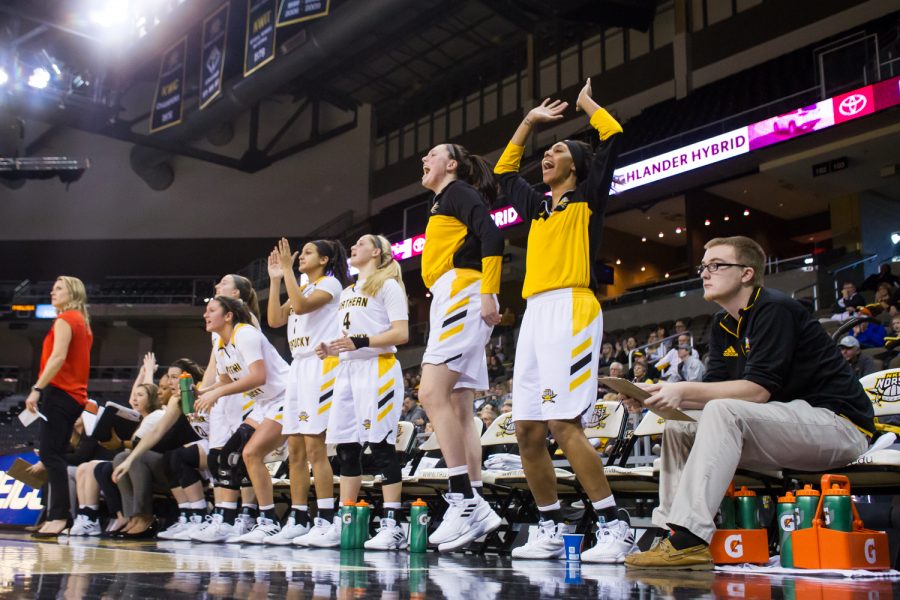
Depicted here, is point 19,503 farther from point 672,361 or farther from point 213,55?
point 213,55

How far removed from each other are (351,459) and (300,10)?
11.0m

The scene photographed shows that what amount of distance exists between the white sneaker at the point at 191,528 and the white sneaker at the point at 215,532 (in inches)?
1.2

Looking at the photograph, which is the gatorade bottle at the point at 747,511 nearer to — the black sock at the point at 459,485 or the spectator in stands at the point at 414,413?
the black sock at the point at 459,485

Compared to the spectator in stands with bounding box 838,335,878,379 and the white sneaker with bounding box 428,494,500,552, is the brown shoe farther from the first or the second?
the spectator in stands with bounding box 838,335,878,379

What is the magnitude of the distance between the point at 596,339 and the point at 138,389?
4279 mm

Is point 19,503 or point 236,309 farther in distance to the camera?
point 19,503

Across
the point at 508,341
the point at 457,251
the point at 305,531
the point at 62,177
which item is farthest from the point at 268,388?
the point at 62,177

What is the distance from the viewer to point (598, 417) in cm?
442

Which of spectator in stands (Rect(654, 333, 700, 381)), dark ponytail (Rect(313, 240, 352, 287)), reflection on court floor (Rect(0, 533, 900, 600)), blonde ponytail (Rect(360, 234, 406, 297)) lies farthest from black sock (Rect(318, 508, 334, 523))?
spectator in stands (Rect(654, 333, 700, 381))

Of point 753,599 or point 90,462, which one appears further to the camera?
point 90,462

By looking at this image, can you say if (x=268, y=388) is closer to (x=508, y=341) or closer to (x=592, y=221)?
(x=592, y=221)

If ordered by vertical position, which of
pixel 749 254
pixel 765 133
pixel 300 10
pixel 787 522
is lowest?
pixel 787 522

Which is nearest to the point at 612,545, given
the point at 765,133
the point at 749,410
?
the point at 749,410

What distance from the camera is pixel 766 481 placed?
127 inches
